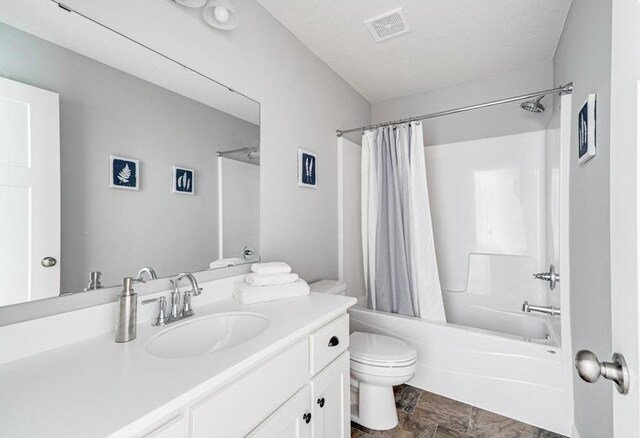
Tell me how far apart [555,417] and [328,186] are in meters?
1.93

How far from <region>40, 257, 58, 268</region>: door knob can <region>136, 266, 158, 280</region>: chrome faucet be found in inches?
9.6

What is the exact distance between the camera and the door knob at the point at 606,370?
1.45 feet

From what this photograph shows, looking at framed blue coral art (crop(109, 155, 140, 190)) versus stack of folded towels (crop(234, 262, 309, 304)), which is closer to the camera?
framed blue coral art (crop(109, 155, 140, 190))

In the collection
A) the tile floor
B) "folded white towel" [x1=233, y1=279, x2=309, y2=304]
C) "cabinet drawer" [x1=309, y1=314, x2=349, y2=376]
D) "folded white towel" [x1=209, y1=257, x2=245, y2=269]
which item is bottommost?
the tile floor

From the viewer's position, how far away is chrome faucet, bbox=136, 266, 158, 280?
1075mm

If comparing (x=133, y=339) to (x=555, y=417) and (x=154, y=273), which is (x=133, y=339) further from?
(x=555, y=417)

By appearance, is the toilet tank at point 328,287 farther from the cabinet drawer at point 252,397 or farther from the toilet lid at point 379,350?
the cabinet drawer at point 252,397

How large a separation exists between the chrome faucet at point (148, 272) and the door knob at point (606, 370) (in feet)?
4.09

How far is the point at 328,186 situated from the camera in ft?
7.41

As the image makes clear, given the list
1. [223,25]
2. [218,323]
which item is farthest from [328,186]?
[218,323]

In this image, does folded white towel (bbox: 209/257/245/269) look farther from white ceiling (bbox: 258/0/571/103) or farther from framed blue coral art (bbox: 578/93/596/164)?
framed blue coral art (bbox: 578/93/596/164)

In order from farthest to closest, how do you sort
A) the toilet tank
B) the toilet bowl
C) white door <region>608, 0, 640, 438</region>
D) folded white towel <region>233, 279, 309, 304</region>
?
1. the toilet tank
2. the toilet bowl
3. folded white towel <region>233, 279, 309, 304</region>
4. white door <region>608, 0, 640, 438</region>

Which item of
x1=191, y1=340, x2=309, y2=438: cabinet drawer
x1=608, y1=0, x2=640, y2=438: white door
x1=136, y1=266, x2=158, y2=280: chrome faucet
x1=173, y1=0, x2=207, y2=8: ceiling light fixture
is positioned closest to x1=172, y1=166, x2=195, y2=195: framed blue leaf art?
x1=136, y1=266, x2=158, y2=280: chrome faucet

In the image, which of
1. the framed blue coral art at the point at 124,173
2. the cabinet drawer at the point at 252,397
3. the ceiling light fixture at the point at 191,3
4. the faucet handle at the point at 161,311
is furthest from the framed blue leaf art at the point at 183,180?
the cabinet drawer at the point at 252,397
